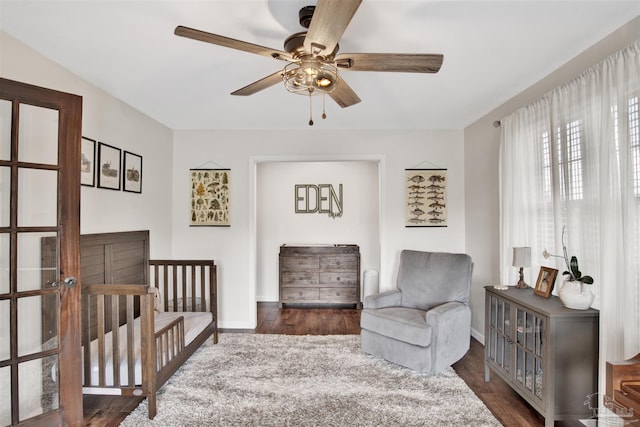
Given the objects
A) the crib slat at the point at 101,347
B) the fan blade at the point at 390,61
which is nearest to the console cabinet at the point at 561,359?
the fan blade at the point at 390,61

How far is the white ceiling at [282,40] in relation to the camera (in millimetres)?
1804

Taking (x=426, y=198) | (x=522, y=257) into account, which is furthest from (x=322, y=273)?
(x=522, y=257)

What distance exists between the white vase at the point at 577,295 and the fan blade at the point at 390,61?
5.04ft

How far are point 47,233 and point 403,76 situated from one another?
266cm

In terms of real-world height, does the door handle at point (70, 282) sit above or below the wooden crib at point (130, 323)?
above

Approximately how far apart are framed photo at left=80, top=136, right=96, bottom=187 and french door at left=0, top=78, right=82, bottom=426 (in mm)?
624

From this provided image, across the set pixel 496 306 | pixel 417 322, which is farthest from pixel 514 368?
pixel 417 322

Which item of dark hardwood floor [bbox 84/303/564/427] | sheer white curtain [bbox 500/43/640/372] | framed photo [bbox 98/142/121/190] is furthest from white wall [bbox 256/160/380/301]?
sheer white curtain [bbox 500/43/640/372]

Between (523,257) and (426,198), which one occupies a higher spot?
(426,198)

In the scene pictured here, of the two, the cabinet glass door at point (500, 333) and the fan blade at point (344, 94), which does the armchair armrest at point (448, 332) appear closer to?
the cabinet glass door at point (500, 333)

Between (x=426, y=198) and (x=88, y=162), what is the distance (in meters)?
3.51

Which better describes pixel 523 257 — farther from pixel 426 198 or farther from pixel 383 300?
pixel 426 198

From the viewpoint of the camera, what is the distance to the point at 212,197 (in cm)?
423

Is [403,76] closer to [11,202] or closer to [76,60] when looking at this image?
[76,60]
